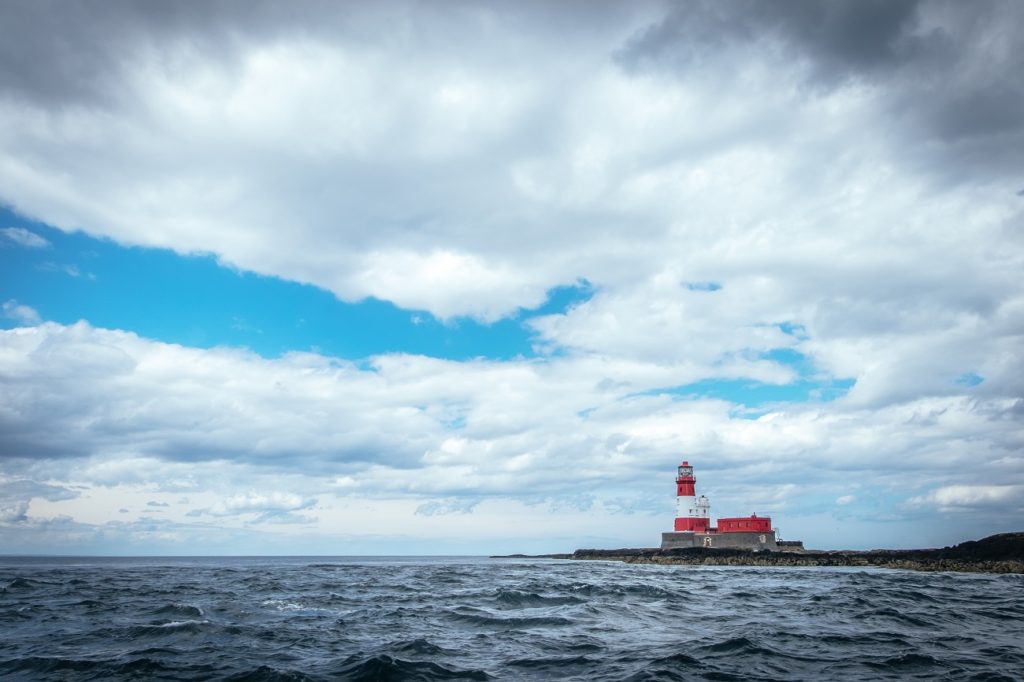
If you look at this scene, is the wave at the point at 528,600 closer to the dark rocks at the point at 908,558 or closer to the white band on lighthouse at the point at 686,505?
the dark rocks at the point at 908,558

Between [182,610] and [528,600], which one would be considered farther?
[528,600]

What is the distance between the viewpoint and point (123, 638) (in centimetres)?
1719

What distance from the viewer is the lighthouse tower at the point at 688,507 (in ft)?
290

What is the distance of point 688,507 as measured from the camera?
89.6 meters

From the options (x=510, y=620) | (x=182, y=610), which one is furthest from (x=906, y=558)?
(x=182, y=610)

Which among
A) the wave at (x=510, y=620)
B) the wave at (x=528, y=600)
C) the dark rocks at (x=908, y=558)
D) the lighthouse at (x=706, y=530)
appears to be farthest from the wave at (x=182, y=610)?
the lighthouse at (x=706, y=530)

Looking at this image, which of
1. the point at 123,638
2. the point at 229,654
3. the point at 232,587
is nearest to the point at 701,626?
the point at 229,654

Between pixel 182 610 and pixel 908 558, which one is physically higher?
pixel 182 610

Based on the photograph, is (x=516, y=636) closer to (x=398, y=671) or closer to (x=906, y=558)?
(x=398, y=671)

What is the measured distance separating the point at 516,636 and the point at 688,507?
78.4m

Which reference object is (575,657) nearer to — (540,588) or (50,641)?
(50,641)

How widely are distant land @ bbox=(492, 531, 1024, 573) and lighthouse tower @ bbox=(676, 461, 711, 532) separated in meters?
4.07

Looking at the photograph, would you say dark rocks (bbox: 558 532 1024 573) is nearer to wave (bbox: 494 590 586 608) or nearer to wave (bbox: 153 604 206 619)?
wave (bbox: 494 590 586 608)

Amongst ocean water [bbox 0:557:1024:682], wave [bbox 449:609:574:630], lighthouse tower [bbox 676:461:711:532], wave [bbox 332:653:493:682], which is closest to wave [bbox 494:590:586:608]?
ocean water [bbox 0:557:1024:682]
